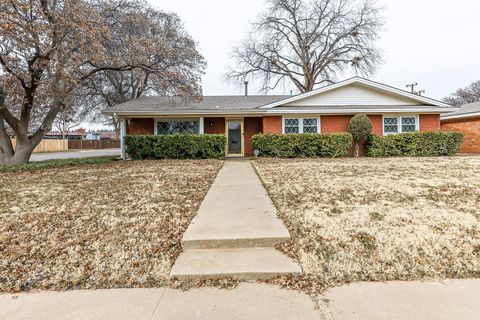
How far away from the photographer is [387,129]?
45.7 ft

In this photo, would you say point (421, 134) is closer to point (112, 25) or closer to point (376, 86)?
point (376, 86)

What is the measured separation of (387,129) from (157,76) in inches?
484

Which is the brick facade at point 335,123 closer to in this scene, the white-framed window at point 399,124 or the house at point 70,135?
the white-framed window at point 399,124

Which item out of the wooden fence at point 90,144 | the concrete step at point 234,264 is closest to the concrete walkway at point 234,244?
the concrete step at point 234,264

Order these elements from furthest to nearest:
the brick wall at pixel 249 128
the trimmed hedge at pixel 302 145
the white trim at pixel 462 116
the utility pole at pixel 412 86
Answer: the utility pole at pixel 412 86 < the white trim at pixel 462 116 < the brick wall at pixel 249 128 < the trimmed hedge at pixel 302 145

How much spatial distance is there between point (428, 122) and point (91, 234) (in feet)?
53.6

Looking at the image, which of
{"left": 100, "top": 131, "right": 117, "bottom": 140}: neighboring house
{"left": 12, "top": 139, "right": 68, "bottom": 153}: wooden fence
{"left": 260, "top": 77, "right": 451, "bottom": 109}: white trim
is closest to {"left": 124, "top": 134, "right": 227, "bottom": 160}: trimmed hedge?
{"left": 260, "top": 77, "right": 451, "bottom": 109}: white trim

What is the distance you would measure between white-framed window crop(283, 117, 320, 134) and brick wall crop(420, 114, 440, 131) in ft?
18.6

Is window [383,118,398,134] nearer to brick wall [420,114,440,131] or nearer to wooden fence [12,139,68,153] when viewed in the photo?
brick wall [420,114,440,131]

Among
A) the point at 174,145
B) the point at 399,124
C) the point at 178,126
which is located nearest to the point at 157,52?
the point at 178,126

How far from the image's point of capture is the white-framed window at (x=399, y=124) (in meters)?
13.9

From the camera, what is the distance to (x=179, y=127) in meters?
14.2

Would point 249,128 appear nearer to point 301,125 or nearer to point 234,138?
point 234,138

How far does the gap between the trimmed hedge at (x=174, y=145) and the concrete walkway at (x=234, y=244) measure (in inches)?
300
